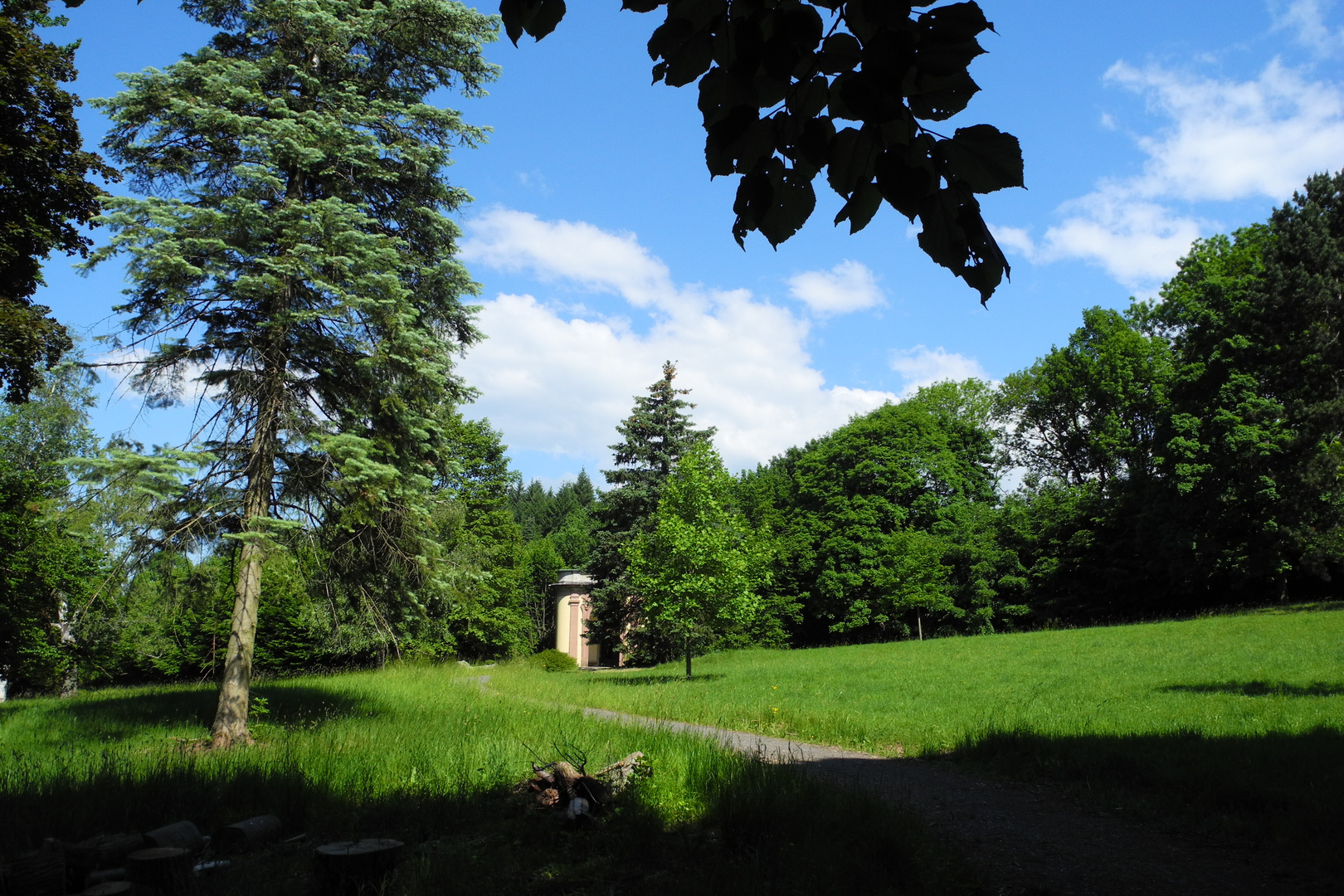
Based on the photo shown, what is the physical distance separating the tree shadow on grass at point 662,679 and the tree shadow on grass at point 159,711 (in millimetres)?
9354

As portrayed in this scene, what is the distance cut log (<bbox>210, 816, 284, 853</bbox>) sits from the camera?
5867 millimetres

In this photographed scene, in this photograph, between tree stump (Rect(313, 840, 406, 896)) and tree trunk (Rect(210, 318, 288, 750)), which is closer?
tree stump (Rect(313, 840, 406, 896))

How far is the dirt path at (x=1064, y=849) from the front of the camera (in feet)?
16.5

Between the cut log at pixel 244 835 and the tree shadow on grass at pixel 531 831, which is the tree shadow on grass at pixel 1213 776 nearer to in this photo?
the tree shadow on grass at pixel 531 831

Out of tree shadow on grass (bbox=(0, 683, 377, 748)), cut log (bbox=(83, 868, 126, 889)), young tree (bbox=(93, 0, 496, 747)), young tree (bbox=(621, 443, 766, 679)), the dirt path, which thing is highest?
young tree (bbox=(93, 0, 496, 747))

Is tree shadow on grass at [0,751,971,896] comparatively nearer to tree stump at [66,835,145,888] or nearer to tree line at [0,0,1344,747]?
tree stump at [66,835,145,888]

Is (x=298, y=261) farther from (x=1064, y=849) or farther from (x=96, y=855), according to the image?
(x=1064, y=849)

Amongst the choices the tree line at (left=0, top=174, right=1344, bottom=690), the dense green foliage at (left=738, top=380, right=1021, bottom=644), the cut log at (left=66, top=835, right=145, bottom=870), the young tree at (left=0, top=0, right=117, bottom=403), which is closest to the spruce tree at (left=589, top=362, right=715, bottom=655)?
the tree line at (left=0, top=174, right=1344, bottom=690)

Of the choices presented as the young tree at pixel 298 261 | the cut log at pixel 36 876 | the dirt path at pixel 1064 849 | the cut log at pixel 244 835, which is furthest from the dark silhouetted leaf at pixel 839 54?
the young tree at pixel 298 261

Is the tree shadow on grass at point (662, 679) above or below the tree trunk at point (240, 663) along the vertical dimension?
below

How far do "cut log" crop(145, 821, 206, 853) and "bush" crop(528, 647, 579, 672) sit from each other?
1197 inches

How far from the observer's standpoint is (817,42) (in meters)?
1.77

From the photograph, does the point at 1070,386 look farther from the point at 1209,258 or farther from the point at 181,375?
the point at 181,375

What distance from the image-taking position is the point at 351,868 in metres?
4.74
